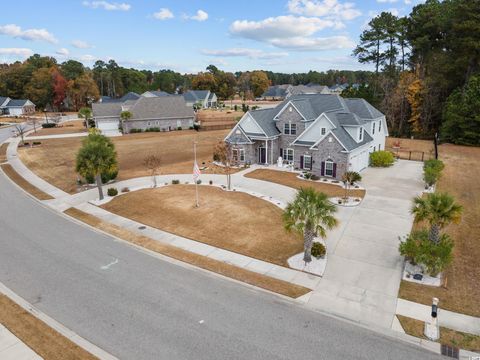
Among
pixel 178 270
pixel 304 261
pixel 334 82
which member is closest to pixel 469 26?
pixel 304 261

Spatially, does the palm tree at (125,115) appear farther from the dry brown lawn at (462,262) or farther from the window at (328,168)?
the dry brown lawn at (462,262)

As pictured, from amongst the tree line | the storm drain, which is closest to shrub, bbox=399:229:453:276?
the storm drain

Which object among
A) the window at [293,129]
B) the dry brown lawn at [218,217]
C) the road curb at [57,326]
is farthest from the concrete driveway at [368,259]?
the window at [293,129]

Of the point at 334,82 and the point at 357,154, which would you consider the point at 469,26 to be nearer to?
the point at 357,154

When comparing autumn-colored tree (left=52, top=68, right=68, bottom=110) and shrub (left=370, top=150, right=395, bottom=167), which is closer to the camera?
shrub (left=370, top=150, right=395, bottom=167)

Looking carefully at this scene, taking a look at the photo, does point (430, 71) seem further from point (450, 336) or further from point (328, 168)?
point (450, 336)

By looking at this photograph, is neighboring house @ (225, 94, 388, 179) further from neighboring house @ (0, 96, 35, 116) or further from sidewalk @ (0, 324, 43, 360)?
neighboring house @ (0, 96, 35, 116)
